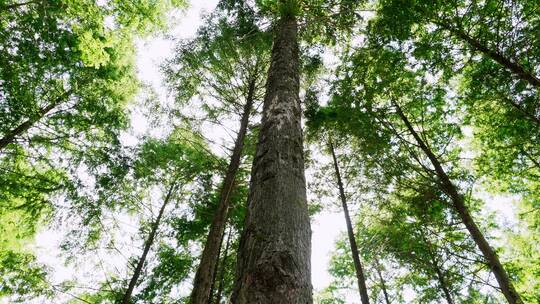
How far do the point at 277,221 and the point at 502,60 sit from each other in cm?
750

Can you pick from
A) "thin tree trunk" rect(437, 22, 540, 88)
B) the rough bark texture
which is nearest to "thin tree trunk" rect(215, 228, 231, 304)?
the rough bark texture

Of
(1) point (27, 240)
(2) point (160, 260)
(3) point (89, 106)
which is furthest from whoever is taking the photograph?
(1) point (27, 240)

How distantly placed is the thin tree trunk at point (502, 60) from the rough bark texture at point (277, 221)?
610 cm

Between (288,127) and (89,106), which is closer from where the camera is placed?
(288,127)

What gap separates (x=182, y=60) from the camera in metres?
9.53

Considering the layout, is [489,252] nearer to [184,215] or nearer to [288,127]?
[288,127]

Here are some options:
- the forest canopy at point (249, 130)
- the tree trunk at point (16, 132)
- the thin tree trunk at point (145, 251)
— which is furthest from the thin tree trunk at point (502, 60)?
the tree trunk at point (16, 132)

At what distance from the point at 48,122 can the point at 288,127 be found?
10508 mm

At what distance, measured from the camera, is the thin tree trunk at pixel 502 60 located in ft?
20.9

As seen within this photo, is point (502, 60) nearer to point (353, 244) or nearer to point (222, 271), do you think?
point (353, 244)

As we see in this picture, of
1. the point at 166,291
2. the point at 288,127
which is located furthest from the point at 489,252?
the point at 166,291

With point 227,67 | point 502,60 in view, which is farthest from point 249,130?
point 502,60

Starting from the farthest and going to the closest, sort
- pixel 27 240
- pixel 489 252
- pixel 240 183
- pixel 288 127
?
1. pixel 27 240
2. pixel 240 183
3. pixel 489 252
4. pixel 288 127

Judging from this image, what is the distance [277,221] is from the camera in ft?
5.75
